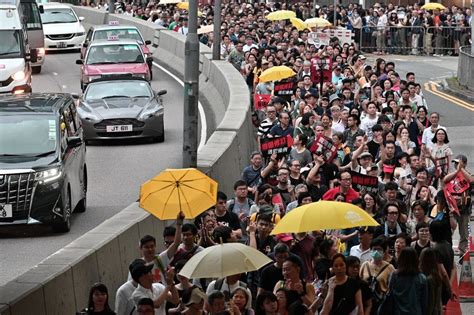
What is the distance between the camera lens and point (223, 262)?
477 inches

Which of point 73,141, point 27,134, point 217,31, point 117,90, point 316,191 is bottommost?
point 117,90

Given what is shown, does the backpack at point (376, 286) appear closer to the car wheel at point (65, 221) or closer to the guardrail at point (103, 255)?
the guardrail at point (103, 255)

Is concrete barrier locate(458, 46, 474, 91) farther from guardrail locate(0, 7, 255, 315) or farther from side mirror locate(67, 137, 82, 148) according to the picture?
side mirror locate(67, 137, 82, 148)

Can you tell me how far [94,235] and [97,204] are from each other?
8261 millimetres

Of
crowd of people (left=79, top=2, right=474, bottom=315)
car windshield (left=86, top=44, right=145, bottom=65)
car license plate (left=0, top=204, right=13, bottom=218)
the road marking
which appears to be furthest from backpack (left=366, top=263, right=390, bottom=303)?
car windshield (left=86, top=44, right=145, bottom=65)

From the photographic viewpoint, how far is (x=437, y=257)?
44.0 ft

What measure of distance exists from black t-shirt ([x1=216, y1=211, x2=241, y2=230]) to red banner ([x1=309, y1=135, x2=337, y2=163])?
14.7ft

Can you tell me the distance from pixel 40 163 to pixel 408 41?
35437 mm

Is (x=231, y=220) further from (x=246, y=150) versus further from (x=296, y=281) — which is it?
(x=246, y=150)

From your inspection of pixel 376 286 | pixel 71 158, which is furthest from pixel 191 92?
pixel 376 286

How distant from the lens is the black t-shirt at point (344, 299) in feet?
40.3

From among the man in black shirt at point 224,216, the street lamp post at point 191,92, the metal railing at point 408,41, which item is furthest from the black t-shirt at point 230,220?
the metal railing at point 408,41

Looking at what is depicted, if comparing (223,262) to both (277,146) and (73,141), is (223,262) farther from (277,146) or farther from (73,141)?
(73,141)

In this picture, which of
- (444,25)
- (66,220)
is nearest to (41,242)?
(66,220)
